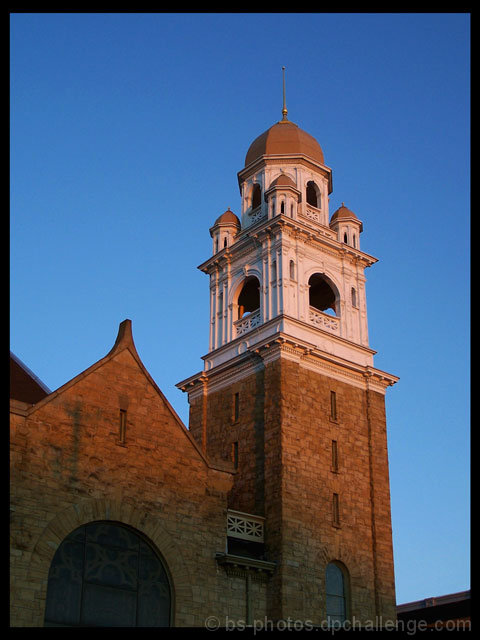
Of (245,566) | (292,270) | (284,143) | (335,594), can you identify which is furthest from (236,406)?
(284,143)

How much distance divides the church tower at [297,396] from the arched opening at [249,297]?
0.30 feet

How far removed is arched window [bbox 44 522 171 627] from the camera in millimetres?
23328

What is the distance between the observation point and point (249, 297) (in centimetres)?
4031

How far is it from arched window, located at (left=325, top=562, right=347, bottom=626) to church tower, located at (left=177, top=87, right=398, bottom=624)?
2.0 inches

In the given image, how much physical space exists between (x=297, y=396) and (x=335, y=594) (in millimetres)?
7327

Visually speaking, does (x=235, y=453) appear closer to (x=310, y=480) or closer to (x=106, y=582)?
(x=310, y=480)

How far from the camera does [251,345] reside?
34125mm

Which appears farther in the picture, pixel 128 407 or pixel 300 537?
pixel 300 537

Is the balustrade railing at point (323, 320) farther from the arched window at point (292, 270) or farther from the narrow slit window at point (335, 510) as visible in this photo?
the narrow slit window at point (335, 510)

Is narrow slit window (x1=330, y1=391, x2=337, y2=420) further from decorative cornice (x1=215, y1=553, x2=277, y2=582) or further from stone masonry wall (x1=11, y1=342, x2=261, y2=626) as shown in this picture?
decorative cornice (x1=215, y1=553, x2=277, y2=582)

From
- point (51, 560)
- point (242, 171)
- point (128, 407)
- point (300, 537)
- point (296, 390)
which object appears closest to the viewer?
point (51, 560)
